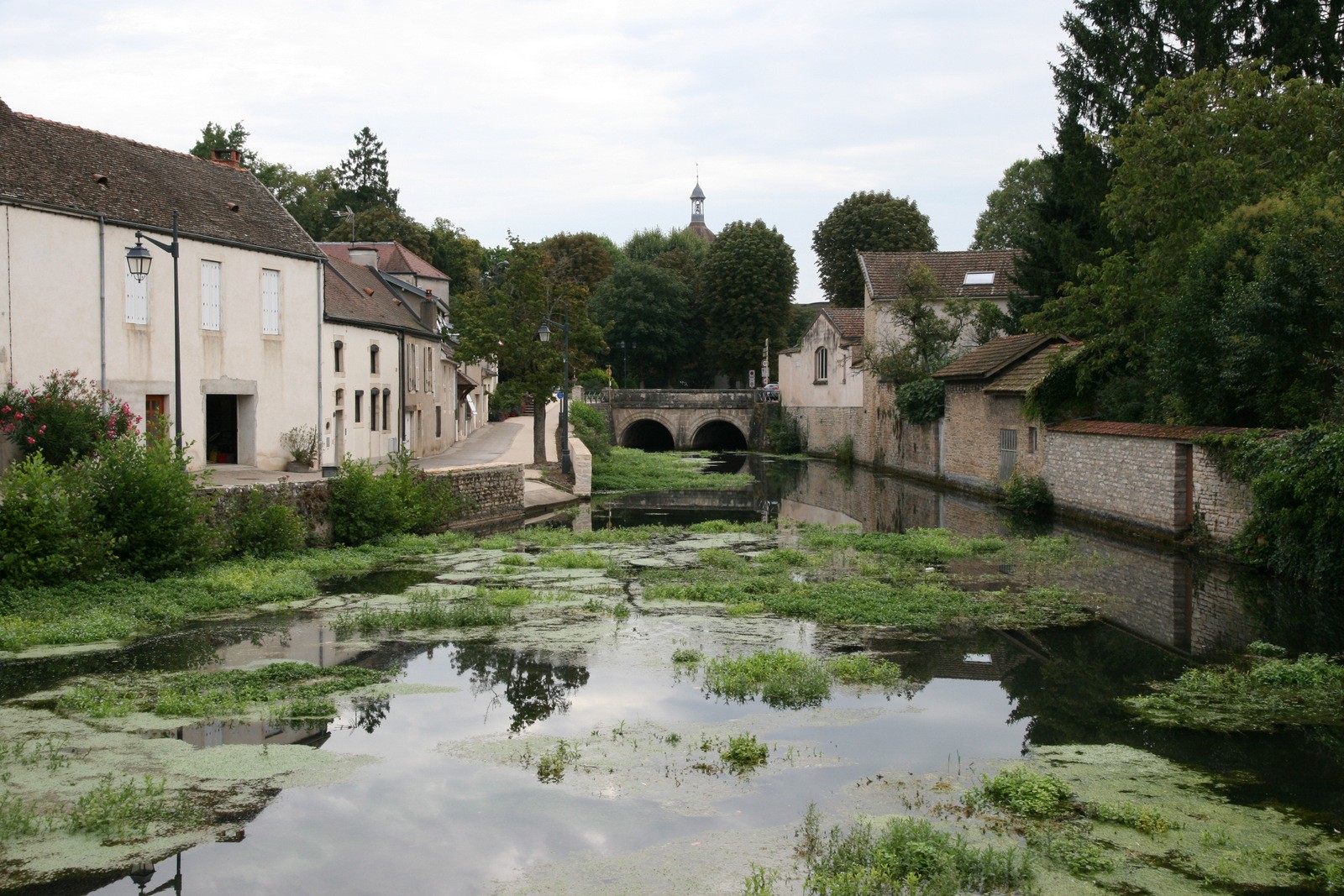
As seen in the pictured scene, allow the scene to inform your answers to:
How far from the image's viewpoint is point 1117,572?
17.5 m

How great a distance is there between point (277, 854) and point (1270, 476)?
48.3 feet

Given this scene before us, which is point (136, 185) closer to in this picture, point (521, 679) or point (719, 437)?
point (521, 679)

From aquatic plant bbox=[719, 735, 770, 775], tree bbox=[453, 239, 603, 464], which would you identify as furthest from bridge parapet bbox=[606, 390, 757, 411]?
aquatic plant bbox=[719, 735, 770, 775]

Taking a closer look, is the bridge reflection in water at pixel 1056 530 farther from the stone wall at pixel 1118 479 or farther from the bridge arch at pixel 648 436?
the bridge arch at pixel 648 436

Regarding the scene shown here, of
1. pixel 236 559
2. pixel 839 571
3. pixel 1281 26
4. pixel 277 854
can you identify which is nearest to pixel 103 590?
pixel 236 559

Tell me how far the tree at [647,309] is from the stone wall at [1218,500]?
54.0 metres

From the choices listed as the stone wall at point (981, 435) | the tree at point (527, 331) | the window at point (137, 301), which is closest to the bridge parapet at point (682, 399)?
the tree at point (527, 331)

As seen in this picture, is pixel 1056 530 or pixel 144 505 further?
pixel 1056 530

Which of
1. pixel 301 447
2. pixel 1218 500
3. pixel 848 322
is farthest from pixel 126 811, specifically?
pixel 848 322

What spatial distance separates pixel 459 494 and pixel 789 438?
3526 centimetres

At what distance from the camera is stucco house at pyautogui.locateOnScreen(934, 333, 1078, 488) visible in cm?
2941

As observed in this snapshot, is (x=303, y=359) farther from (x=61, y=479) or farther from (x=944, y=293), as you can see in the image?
(x=944, y=293)

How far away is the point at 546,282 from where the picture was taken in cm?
3662

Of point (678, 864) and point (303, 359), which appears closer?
point (678, 864)
